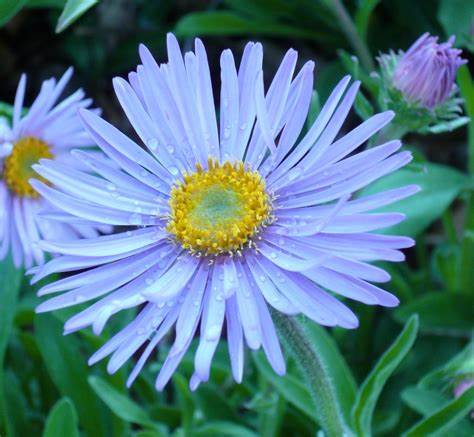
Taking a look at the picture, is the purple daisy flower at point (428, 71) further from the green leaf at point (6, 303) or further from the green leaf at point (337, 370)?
the green leaf at point (6, 303)

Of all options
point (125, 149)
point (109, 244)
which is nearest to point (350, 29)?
point (125, 149)

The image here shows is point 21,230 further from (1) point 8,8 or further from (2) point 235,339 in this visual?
(2) point 235,339

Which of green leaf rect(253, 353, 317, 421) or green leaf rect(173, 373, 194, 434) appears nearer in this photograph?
green leaf rect(253, 353, 317, 421)

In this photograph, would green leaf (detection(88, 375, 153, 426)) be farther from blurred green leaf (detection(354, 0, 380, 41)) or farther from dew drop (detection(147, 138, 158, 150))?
blurred green leaf (detection(354, 0, 380, 41))

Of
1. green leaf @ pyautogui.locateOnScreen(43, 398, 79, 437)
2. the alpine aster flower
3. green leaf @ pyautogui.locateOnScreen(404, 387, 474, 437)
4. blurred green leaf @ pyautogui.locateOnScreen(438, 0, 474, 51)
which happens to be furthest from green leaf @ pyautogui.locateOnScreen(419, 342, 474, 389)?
blurred green leaf @ pyautogui.locateOnScreen(438, 0, 474, 51)

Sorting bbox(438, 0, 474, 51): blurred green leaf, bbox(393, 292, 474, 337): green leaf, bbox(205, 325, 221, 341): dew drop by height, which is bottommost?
bbox(393, 292, 474, 337): green leaf

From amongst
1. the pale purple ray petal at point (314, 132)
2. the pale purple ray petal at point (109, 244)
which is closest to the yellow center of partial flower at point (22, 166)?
the pale purple ray petal at point (109, 244)
